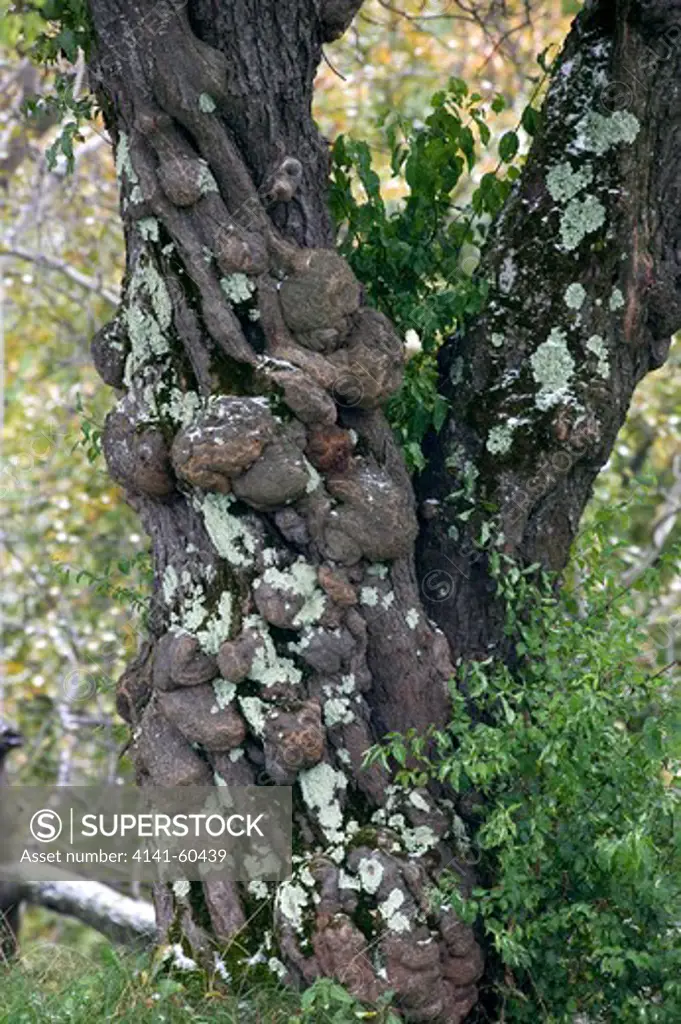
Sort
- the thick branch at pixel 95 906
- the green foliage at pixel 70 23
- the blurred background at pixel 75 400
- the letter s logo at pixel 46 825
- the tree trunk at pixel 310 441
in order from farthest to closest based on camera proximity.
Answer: the blurred background at pixel 75 400 < the thick branch at pixel 95 906 < the letter s logo at pixel 46 825 < the green foliage at pixel 70 23 < the tree trunk at pixel 310 441

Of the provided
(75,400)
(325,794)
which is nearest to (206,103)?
(325,794)

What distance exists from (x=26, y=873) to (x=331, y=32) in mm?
3188

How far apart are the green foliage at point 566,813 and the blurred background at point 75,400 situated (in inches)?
147

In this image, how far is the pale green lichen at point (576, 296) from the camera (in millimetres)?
3592

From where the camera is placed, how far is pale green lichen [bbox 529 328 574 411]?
358 cm

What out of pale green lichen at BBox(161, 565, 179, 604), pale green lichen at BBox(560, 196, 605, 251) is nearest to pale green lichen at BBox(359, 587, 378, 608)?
pale green lichen at BBox(161, 565, 179, 604)

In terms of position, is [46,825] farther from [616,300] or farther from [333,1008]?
[616,300]

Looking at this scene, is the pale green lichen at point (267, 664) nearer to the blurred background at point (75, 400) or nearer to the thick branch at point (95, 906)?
the thick branch at point (95, 906)

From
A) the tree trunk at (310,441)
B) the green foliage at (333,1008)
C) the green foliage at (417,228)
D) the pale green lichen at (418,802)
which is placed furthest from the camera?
the green foliage at (417,228)

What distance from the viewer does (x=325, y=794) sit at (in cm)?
336

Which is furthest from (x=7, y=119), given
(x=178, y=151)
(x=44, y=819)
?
(x=178, y=151)

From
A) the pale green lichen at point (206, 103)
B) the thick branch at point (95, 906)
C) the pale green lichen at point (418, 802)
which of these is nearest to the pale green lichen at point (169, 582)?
the pale green lichen at point (418, 802)

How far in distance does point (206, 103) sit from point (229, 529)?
0.99m

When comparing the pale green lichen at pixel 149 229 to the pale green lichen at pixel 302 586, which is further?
the pale green lichen at pixel 149 229
